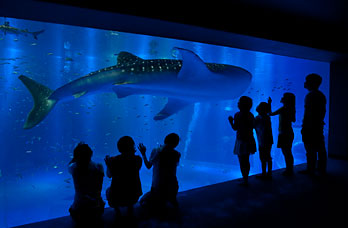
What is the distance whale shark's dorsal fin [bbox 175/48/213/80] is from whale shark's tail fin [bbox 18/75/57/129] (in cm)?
251

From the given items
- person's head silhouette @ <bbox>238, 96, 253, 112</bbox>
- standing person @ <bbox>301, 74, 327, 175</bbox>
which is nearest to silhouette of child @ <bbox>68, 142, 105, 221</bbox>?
person's head silhouette @ <bbox>238, 96, 253, 112</bbox>

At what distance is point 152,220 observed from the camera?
2.46m

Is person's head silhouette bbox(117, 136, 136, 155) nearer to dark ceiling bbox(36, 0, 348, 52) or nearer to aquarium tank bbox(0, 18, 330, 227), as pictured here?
dark ceiling bbox(36, 0, 348, 52)

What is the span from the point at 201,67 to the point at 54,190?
16054 millimetres

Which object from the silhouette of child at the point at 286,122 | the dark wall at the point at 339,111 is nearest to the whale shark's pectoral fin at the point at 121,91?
the silhouette of child at the point at 286,122

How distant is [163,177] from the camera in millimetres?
2721

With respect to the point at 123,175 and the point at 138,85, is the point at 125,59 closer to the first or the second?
the point at 138,85

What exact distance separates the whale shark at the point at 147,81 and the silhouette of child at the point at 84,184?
2.12 m

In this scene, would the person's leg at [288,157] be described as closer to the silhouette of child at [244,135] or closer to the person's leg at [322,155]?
the person's leg at [322,155]

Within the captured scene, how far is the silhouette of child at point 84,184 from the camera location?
86.7 inches

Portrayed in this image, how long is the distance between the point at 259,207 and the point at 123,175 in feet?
5.46

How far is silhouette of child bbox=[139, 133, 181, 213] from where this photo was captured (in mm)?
2691

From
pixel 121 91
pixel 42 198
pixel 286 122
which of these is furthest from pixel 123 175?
pixel 42 198

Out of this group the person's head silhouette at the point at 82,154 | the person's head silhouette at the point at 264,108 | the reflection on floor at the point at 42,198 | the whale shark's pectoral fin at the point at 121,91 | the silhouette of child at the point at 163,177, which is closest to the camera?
the person's head silhouette at the point at 82,154
